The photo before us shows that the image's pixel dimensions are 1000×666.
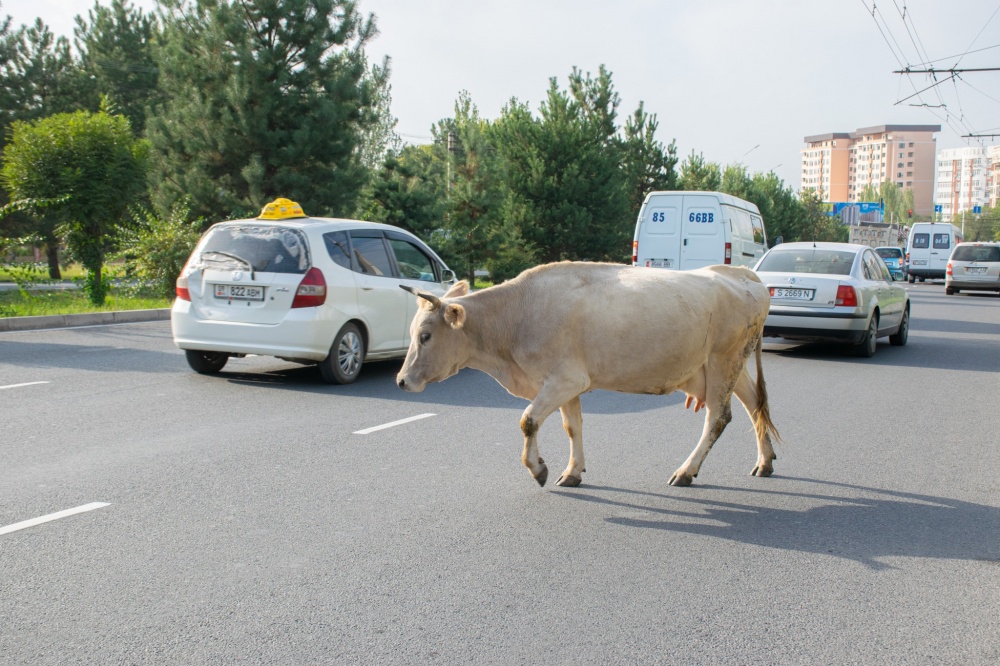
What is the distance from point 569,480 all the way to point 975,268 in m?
32.6

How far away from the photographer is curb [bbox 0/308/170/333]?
15.3m

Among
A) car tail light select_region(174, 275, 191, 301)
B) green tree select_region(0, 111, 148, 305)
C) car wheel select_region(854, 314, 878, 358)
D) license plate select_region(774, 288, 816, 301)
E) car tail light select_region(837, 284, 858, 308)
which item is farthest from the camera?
green tree select_region(0, 111, 148, 305)

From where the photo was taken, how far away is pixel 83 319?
16.4 m

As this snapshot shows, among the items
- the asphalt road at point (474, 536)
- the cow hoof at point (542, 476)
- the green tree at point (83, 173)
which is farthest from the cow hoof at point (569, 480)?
the green tree at point (83, 173)

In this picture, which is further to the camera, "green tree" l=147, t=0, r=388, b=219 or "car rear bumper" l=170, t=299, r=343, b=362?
"green tree" l=147, t=0, r=388, b=219

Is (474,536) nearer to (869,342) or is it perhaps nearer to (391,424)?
(391,424)

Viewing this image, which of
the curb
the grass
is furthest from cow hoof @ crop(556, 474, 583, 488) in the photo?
the grass

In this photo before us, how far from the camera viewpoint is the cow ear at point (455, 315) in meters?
5.87

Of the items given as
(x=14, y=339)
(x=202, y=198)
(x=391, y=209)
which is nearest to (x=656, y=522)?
(x=14, y=339)

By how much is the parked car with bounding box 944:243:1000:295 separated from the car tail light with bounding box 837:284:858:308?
23.2 meters

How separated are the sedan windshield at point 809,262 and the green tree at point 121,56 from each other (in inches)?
1077

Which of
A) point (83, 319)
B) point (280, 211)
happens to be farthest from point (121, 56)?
point (280, 211)

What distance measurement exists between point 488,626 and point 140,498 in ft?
9.13

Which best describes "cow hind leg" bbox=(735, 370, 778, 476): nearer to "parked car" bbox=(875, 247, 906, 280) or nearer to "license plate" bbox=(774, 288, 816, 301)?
"license plate" bbox=(774, 288, 816, 301)
